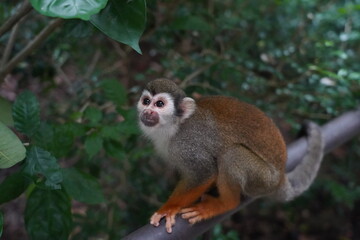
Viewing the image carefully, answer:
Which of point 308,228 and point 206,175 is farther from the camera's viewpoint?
point 308,228

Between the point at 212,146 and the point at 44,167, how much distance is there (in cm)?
112

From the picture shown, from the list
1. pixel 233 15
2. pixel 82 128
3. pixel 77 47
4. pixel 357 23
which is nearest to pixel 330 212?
pixel 357 23

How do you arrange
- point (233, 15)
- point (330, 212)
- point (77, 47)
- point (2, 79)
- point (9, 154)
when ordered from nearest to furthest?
point (9, 154) < point (2, 79) < point (77, 47) < point (233, 15) < point (330, 212)

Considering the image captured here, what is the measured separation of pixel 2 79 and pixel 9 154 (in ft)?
3.36

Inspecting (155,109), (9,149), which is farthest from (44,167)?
(155,109)

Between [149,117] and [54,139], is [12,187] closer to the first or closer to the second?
[54,139]

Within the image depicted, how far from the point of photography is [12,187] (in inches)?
63.3

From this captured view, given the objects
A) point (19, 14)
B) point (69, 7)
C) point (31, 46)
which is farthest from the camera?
point (31, 46)

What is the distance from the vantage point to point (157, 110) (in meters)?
2.25

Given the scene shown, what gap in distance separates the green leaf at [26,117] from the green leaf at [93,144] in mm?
406

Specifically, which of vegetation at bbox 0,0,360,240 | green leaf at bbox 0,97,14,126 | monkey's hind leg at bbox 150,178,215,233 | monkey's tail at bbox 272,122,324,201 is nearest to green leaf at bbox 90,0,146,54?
vegetation at bbox 0,0,360,240

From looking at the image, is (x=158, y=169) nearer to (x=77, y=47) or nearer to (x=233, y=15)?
(x=77, y=47)

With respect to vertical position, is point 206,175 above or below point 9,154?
below

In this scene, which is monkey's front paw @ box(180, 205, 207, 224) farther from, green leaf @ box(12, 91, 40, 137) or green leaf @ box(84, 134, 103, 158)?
green leaf @ box(12, 91, 40, 137)
